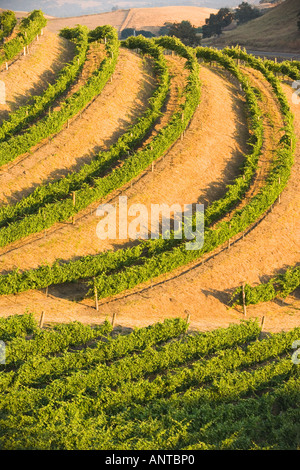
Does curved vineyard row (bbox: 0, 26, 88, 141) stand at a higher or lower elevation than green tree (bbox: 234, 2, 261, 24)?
lower

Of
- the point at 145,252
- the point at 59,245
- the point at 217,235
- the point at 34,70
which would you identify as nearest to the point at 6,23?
the point at 34,70

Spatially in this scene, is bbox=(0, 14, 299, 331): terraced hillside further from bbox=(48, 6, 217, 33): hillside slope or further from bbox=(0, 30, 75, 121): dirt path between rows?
bbox=(48, 6, 217, 33): hillside slope

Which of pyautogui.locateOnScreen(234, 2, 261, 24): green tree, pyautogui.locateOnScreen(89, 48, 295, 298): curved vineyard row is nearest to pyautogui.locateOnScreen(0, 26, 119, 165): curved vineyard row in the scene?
pyautogui.locateOnScreen(89, 48, 295, 298): curved vineyard row

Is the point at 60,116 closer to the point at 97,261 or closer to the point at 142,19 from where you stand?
the point at 97,261

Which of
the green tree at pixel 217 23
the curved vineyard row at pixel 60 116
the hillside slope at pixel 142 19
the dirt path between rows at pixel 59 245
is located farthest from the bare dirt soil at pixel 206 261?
the hillside slope at pixel 142 19

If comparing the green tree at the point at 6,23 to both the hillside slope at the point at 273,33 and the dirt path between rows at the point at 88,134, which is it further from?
the hillside slope at the point at 273,33
